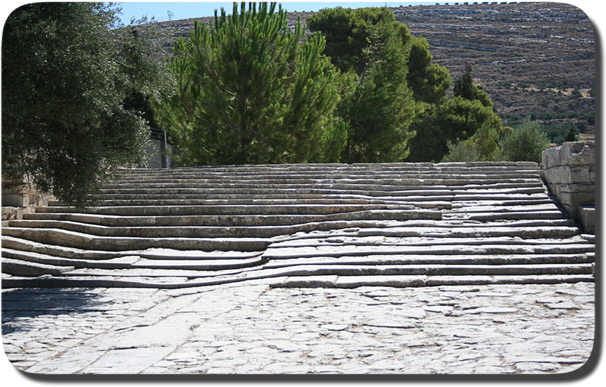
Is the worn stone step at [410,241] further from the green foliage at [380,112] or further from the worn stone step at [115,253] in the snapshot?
the green foliage at [380,112]

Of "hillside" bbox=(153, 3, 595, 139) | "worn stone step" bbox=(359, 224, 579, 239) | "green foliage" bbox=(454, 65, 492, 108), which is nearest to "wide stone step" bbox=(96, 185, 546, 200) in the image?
"worn stone step" bbox=(359, 224, 579, 239)

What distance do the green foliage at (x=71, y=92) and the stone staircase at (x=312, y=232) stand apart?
0.68 meters

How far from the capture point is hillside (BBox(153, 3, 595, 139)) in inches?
1051

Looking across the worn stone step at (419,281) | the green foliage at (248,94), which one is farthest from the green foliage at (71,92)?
the green foliage at (248,94)

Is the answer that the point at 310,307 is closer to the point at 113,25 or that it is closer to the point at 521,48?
the point at 113,25

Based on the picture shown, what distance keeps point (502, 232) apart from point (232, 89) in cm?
878

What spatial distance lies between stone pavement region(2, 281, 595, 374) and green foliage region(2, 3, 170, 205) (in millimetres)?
1476

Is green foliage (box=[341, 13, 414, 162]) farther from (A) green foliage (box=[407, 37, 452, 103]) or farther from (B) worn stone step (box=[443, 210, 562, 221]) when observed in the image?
(B) worn stone step (box=[443, 210, 562, 221])

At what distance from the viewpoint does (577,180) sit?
24.9 ft

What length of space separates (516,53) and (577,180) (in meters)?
28.5

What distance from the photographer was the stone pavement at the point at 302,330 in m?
3.65

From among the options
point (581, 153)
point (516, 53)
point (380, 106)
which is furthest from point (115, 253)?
point (516, 53)

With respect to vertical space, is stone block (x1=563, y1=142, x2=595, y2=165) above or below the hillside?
below

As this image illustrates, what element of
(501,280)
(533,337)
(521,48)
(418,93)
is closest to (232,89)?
(501,280)
